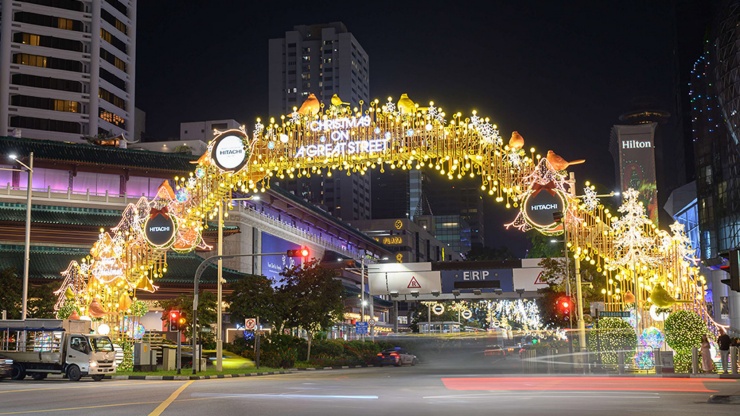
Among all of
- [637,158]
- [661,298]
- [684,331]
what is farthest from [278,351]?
[637,158]

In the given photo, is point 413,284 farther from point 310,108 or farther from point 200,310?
point 310,108

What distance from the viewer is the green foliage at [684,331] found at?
30359mm

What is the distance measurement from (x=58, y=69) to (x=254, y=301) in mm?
56448

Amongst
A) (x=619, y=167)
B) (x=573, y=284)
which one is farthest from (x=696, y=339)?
(x=619, y=167)

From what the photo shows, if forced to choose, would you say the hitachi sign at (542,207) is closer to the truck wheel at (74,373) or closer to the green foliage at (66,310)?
the truck wheel at (74,373)

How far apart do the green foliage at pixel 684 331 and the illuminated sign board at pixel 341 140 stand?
13.1 meters

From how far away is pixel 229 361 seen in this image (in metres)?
45.8

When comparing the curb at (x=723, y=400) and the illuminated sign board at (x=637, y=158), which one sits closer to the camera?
the curb at (x=723, y=400)

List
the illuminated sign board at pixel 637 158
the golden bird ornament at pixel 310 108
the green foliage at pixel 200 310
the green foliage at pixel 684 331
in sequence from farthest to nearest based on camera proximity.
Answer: the illuminated sign board at pixel 637 158 → the green foliage at pixel 200 310 → the green foliage at pixel 684 331 → the golden bird ornament at pixel 310 108

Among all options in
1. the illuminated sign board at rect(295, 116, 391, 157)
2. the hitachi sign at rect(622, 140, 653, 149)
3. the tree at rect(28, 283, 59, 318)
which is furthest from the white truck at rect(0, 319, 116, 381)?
the hitachi sign at rect(622, 140, 653, 149)

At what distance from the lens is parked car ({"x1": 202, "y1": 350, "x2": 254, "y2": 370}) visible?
42.4 meters

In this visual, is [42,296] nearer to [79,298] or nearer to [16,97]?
[79,298]

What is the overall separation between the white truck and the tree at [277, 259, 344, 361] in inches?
689

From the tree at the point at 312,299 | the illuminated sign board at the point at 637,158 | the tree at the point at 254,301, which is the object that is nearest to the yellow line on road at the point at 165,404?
the tree at the point at 254,301
